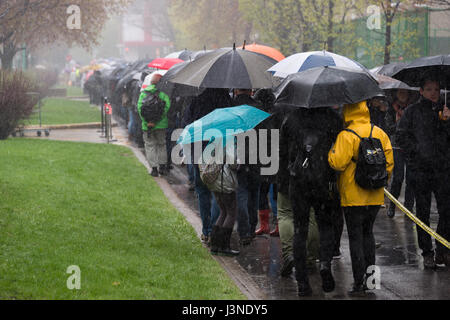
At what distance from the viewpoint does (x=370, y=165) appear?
19.6 feet

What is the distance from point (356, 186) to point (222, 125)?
175cm

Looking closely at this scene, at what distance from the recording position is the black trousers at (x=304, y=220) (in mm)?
6254

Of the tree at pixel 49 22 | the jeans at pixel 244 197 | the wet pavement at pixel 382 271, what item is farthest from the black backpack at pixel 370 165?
the tree at pixel 49 22

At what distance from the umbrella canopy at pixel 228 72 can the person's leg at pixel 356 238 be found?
223 centimetres

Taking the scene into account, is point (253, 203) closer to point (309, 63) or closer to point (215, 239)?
point (215, 239)

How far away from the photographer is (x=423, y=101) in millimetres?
7246

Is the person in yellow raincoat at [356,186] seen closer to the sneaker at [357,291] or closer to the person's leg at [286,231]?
the sneaker at [357,291]

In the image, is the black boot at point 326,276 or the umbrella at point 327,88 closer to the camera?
the umbrella at point 327,88

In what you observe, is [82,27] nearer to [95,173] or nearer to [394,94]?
[95,173]

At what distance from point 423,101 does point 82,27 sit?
2581 centimetres

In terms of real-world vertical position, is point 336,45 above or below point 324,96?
above

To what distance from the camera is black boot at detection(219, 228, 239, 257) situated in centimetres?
782

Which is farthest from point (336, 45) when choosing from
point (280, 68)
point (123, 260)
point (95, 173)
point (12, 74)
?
point (123, 260)

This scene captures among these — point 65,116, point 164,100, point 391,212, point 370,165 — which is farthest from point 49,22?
point 370,165
